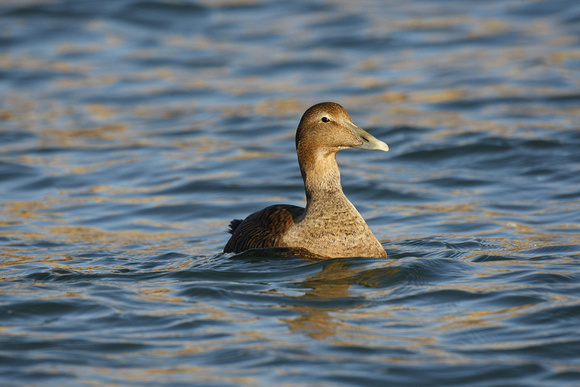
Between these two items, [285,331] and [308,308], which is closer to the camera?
[285,331]

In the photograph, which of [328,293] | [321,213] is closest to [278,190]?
[321,213]

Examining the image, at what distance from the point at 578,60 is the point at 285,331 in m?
11.2

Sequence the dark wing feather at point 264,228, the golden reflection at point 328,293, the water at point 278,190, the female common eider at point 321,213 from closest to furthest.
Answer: the water at point 278,190, the golden reflection at point 328,293, the female common eider at point 321,213, the dark wing feather at point 264,228

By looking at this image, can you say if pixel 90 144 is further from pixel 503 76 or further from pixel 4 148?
pixel 503 76

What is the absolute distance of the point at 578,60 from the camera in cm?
1530

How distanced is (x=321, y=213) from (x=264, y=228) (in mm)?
536

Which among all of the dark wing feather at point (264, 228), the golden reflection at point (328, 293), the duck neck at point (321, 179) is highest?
the duck neck at point (321, 179)

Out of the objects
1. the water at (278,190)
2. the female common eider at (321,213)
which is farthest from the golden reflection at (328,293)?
the female common eider at (321,213)

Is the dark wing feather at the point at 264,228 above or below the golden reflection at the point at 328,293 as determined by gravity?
above

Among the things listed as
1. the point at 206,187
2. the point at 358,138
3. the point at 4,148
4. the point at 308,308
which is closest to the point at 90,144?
the point at 4,148

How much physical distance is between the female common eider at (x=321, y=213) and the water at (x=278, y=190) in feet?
0.51

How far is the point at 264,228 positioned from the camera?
7.44m

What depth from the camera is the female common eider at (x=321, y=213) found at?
710 cm

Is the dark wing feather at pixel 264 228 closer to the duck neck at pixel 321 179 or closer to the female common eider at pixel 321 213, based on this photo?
the female common eider at pixel 321 213
